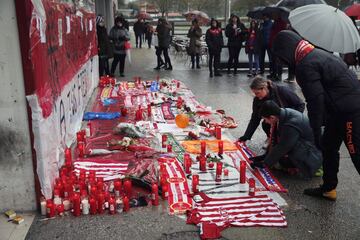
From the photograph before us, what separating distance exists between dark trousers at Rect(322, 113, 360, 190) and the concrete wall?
2946 millimetres

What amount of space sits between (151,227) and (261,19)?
35.5 ft

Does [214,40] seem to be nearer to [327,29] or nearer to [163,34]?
[163,34]

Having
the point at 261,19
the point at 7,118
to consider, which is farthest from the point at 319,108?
the point at 261,19

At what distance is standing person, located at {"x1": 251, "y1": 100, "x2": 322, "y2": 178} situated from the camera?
15.1ft

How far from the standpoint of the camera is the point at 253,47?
43.3 ft

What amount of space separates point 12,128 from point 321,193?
10.7ft

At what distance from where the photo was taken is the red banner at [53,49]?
3883 mm

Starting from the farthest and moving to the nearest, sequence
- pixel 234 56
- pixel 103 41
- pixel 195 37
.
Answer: pixel 195 37 → pixel 234 56 → pixel 103 41

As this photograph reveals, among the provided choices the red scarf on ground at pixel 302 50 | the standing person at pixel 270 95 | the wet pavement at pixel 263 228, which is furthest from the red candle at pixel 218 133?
the red scarf on ground at pixel 302 50

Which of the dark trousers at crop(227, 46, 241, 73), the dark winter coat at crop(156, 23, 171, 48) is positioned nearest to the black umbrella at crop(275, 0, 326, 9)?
the dark trousers at crop(227, 46, 241, 73)

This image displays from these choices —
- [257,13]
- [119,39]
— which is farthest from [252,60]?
[119,39]

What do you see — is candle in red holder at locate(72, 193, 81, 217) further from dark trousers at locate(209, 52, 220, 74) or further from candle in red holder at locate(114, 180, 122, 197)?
dark trousers at locate(209, 52, 220, 74)

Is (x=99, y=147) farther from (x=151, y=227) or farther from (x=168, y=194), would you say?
(x=151, y=227)

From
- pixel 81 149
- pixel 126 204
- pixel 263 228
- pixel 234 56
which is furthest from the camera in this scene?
pixel 234 56
